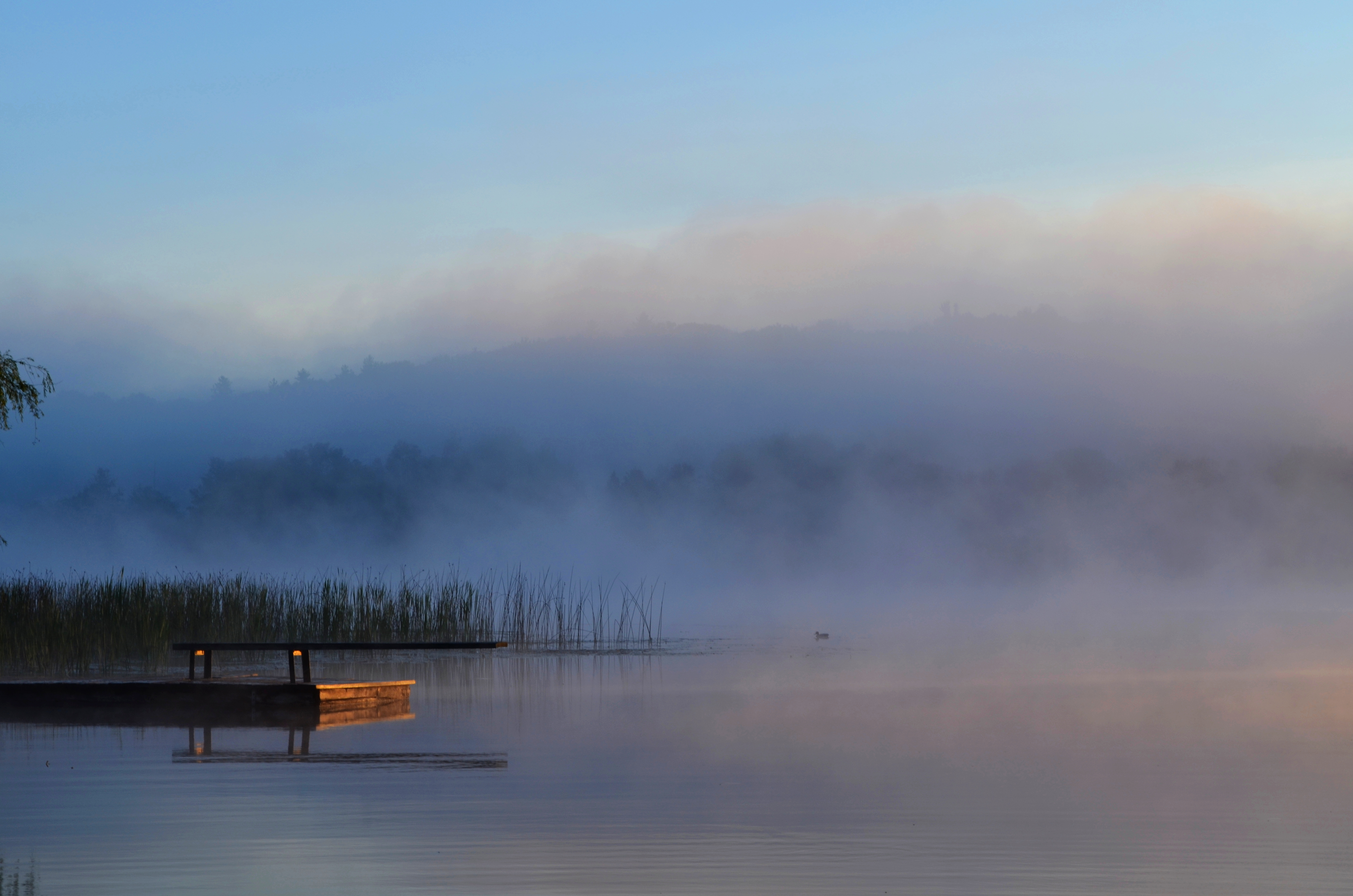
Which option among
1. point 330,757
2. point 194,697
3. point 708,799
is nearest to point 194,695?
point 194,697

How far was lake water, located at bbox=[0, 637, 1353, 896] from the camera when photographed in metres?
7.05

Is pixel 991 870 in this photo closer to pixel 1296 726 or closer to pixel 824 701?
pixel 1296 726

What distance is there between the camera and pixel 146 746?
463 inches

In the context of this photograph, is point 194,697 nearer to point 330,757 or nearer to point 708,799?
point 330,757

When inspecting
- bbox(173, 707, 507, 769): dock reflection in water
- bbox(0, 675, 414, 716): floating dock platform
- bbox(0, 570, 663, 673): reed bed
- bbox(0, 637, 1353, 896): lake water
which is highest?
bbox(0, 570, 663, 673): reed bed

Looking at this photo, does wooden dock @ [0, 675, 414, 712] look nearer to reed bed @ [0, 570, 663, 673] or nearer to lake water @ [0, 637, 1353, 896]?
lake water @ [0, 637, 1353, 896]

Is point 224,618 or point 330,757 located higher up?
point 224,618

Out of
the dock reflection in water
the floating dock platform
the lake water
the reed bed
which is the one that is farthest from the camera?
the reed bed

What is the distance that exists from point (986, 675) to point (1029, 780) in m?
9.30

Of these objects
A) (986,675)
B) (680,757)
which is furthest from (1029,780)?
(986,675)

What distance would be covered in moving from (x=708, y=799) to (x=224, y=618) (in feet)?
45.7

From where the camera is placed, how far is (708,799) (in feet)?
30.9

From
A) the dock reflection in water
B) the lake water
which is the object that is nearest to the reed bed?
the lake water

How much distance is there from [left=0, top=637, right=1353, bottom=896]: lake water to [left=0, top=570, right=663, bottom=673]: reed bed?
599 cm
